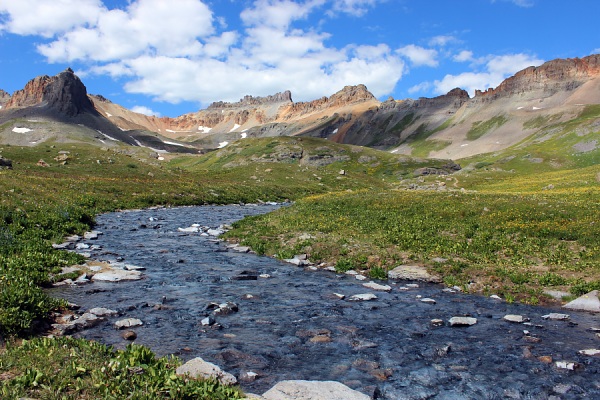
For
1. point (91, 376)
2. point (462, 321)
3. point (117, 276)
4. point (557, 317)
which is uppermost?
point (91, 376)

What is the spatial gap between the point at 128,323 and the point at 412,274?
Result: 1284cm

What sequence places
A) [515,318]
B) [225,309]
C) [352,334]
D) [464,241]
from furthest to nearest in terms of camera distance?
[464,241] < [225,309] < [515,318] < [352,334]

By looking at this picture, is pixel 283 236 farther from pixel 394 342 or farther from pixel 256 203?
pixel 256 203

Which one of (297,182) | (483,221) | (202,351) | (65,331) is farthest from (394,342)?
(297,182)

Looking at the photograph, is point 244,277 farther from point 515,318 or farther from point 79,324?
point 515,318

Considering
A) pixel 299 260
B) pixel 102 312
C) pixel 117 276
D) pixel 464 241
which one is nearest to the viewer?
pixel 102 312

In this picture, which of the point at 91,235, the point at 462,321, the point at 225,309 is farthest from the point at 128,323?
the point at 91,235

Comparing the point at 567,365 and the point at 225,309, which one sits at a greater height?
the point at 225,309

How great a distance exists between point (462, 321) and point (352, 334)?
393cm

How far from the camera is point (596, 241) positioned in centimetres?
2136

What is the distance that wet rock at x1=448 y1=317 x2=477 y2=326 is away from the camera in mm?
13484

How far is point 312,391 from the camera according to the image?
8.61 meters

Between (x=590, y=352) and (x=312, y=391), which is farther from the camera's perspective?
(x=590, y=352)

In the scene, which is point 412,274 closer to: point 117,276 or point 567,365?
point 567,365
